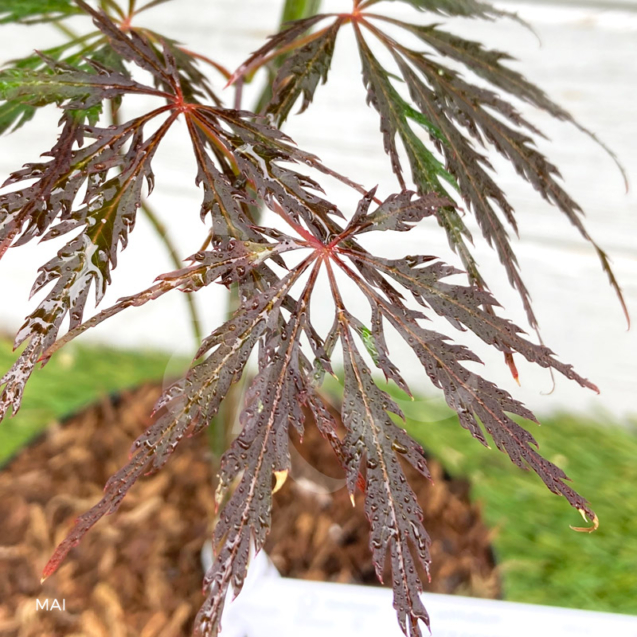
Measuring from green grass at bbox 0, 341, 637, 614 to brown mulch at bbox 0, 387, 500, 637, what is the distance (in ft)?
0.18

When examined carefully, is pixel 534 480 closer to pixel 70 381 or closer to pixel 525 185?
pixel 525 185

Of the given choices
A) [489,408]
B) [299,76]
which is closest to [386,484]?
[489,408]

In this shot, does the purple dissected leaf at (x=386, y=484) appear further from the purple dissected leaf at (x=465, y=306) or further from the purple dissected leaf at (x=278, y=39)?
the purple dissected leaf at (x=278, y=39)

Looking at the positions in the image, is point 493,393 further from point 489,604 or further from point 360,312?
point 360,312

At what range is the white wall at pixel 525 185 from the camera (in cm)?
69

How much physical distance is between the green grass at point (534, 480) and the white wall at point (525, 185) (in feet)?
0.28

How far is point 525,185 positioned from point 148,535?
0.64 m

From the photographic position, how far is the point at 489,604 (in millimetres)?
406

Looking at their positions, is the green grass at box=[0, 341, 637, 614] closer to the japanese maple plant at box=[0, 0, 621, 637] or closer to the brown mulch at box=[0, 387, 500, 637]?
the brown mulch at box=[0, 387, 500, 637]

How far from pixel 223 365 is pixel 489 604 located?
305 mm

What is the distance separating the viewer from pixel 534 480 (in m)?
0.72

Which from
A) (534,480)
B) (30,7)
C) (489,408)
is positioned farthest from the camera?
(534,480)

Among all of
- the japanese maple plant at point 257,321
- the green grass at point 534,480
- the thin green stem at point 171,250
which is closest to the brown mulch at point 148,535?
the green grass at point 534,480

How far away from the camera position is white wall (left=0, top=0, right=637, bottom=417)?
69 cm
